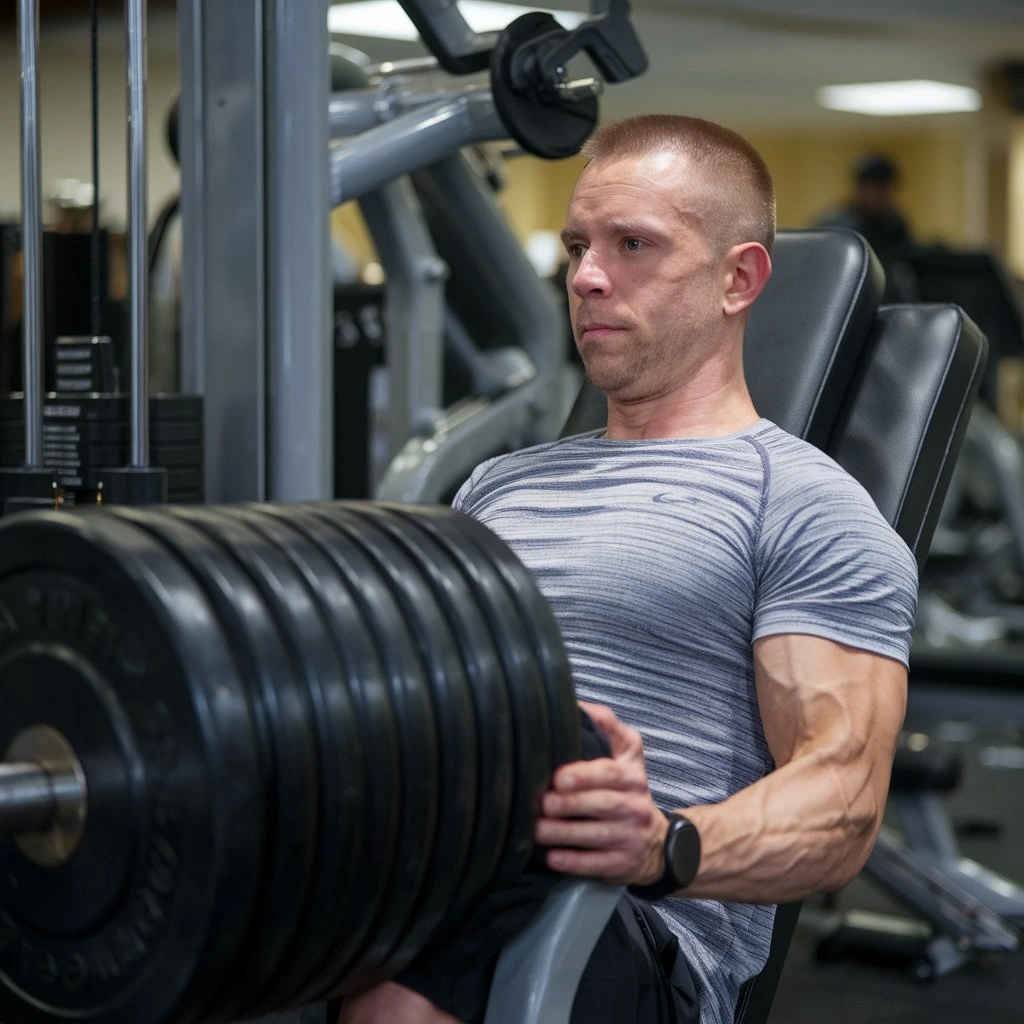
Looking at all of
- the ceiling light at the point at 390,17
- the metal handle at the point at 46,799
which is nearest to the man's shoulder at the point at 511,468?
the metal handle at the point at 46,799

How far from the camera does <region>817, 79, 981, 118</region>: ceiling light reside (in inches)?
409

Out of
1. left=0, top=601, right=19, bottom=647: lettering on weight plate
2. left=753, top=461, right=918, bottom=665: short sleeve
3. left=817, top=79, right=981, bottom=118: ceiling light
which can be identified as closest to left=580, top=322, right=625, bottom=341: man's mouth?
left=753, top=461, right=918, bottom=665: short sleeve

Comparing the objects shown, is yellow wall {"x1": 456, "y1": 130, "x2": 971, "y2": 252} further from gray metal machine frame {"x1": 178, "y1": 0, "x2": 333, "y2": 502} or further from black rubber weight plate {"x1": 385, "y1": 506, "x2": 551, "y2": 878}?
black rubber weight plate {"x1": 385, "y1": 506, "x2": 551, "y2": 878}

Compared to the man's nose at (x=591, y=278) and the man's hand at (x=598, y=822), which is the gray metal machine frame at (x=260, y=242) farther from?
the man's hand at (x=598, y=822)

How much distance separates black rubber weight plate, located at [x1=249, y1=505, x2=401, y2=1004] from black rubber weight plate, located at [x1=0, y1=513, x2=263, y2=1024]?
3.3 inches

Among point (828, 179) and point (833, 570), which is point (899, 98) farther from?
point (833, 570)

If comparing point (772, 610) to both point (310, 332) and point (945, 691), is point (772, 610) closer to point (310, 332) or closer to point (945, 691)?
point (310, 332)

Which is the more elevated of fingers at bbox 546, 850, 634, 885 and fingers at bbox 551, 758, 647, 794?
fingers at bbox 551, 758, 647, 794

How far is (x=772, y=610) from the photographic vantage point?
1.38 meters

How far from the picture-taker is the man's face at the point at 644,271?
60.7 inches

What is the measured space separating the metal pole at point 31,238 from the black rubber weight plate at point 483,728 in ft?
2.15

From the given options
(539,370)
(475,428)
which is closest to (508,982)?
(475,428)

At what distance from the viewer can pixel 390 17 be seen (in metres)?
7.80

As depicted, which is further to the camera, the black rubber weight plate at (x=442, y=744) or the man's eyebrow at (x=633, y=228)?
the man's eyebrow at (x=633, y=228)
